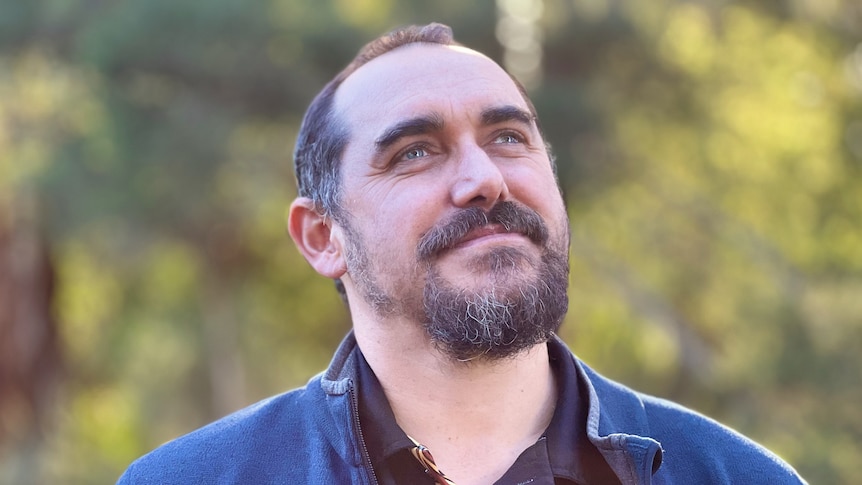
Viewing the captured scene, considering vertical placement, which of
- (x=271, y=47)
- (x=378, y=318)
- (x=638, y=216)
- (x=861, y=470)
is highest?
(x=378, y=318)

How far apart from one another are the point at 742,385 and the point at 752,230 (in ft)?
12.8

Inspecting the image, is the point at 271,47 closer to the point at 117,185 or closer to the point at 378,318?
the point at 117,185

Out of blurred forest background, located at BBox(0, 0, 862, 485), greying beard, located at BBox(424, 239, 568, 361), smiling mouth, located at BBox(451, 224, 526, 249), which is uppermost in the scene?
smiling mouth, located at BBox(451, 224, 526, 249)

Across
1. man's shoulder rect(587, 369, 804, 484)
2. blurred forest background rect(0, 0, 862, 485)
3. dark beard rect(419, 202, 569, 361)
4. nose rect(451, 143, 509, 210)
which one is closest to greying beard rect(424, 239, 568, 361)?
dark beard rect(419, 202, 569, 361)

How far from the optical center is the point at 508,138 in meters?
2.30

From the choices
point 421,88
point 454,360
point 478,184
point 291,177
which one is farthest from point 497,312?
point 291,177

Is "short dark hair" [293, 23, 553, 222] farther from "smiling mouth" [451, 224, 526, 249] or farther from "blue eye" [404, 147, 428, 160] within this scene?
"smiling mouth" [451, 224, 526, 249]

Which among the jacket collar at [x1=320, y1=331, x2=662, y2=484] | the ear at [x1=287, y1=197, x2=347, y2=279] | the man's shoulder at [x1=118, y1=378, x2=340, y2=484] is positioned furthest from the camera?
the ear at [x1=287, y1=197, x2=347, y2=279]

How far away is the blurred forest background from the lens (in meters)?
8.62

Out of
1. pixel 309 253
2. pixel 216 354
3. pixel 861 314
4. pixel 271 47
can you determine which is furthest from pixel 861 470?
pixel 216 354

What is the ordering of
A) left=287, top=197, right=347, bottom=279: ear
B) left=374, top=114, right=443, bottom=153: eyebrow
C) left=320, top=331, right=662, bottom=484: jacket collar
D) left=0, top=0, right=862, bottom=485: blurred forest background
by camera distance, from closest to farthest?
left=320, top=331, right=662, bottom=484: jacket collar, left=374, top=114, right=443, bottom=153: eyebrow, left=287, top=197, right=347, bottom=279: ear, left=0, top=0, right=862, bottom=485: blurred forest background

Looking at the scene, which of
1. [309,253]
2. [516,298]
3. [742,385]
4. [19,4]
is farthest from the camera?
[19,4]

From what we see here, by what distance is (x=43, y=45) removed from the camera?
9.83 meters

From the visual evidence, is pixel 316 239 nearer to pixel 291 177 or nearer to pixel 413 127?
pixel 413 127
